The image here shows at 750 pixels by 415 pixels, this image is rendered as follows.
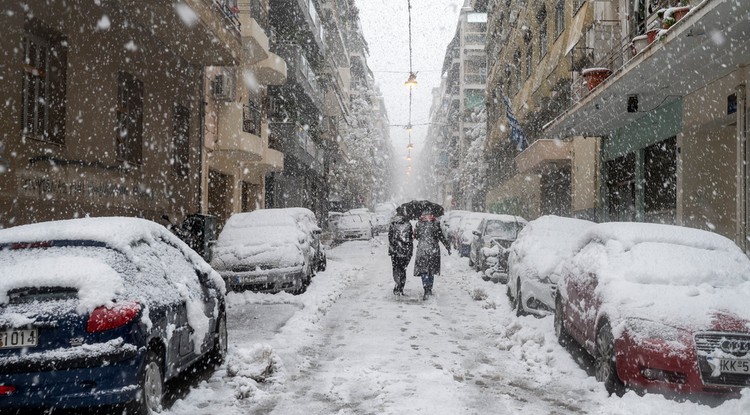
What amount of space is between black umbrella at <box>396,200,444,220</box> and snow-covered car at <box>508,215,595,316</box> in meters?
3.31

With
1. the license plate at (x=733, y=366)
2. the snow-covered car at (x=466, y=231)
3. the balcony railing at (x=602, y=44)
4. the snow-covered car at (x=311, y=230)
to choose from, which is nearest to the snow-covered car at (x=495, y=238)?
the snow-covered car at (x=466, y=231)

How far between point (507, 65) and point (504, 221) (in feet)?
77.8

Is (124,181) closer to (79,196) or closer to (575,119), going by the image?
(79,196)

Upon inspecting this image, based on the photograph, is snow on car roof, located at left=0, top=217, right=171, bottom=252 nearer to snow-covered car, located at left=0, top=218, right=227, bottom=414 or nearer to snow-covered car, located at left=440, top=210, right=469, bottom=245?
snow-covered car, located at left=0, top=218, right=227, bottom=414

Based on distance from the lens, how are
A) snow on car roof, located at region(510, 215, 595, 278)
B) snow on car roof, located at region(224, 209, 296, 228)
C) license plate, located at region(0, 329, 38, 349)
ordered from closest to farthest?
license plate, located at region(0, 329, 38, 349), snow on car roof, located at region(510, 215, 595, 278), snow on car roof, located at region(224, 209, 296, 228)

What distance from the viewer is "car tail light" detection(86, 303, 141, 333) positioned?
4.62 metres

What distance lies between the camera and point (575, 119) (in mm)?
18562

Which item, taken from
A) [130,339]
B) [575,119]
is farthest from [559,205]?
[130,339]

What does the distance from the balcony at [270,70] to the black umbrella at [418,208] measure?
738 centimetres

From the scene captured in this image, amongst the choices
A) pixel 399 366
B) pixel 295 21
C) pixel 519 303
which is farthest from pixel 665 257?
pixel 295 21

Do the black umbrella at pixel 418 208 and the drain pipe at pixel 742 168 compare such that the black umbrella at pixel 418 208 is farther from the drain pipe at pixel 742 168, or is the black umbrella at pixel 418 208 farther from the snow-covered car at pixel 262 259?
the drain pipe at pixel 742 168

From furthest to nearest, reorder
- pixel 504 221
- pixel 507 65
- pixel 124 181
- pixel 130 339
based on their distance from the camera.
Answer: pixel 507 65 → pixel 504 221 → pixel 124 181 → pixel 130 339

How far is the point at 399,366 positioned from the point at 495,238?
10252mm

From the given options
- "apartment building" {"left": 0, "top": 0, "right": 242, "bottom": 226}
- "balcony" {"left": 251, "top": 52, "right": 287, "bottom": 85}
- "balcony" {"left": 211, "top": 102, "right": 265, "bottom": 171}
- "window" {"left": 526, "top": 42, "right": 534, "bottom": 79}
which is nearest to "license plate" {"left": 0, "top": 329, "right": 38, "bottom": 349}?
"apartment building" {"left": 0, "top": 0, "right": 242, "bottom": 226}
